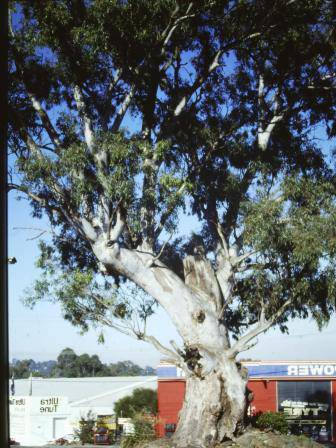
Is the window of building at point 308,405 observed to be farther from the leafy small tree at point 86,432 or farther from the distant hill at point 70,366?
the distant hill at point 70,366

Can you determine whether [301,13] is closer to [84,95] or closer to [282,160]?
[282,160]

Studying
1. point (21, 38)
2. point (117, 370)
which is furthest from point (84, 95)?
point (117, 370)

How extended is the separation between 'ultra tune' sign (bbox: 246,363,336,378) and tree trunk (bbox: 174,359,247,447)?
2292 centimetres

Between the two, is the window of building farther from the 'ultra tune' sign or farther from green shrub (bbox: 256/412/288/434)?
green shrub (bbox: 256/412/288/434)

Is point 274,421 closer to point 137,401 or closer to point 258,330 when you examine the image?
point 258,330

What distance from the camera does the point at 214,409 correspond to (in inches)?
600

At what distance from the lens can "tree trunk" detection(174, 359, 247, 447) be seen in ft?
49.9

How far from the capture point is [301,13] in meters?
17.3

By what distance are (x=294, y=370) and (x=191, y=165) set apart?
77.9 feet

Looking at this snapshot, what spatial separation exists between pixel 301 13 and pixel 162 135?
4777 millimetres

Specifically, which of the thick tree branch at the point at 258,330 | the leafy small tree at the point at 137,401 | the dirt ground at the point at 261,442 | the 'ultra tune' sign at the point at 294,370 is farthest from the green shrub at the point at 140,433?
the leafy small tree at the point at 137,401

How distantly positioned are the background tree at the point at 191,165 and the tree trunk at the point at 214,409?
0.03 meters

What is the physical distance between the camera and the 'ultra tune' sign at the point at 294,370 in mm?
37500

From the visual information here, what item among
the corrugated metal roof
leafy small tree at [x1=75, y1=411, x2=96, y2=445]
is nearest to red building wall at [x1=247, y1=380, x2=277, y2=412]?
leafy small tree at [x1=75, y1=411, x2=96, y2=445]
